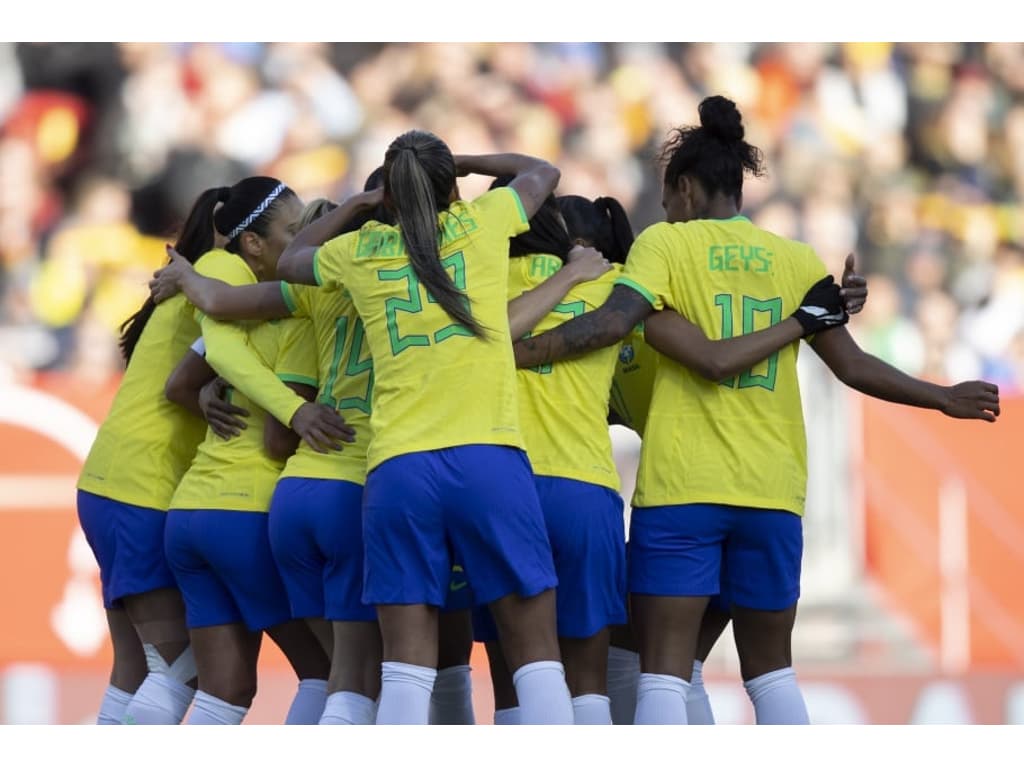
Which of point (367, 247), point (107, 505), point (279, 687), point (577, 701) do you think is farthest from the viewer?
point (279, 687)

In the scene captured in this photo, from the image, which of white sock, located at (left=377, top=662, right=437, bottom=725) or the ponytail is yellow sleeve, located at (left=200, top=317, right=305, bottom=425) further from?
white sock, located at (left=377, top=662, right=437, bottom=725)

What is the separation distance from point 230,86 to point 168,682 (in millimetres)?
6697

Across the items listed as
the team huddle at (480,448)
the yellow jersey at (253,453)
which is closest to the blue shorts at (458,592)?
the team huddle at (480,448)

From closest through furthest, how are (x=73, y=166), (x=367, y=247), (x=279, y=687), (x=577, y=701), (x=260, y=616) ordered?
(x=367, y=247) < (x=577, y=701) < (x=260, y=616) < (x=279, y=687) < (x=73, y=166)

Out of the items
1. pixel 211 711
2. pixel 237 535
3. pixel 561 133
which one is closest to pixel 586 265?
pixel 237 535

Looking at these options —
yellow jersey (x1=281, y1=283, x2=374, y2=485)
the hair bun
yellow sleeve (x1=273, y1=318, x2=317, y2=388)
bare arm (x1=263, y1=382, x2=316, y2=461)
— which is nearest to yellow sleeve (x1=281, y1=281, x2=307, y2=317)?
yellow jersey (x1=281, y1=283, x2=374, y2=485)

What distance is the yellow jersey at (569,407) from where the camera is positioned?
429 cm

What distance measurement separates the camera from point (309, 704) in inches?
180

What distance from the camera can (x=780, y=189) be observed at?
1060 cm

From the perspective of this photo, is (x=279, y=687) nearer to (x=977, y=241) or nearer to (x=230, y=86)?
(x=230, y=86)

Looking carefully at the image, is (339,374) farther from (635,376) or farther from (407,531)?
(635,376)

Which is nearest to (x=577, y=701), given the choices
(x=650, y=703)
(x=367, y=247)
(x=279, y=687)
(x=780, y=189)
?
(x=650, y=703)

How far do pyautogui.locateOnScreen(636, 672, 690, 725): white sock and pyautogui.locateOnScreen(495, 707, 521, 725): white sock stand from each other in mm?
401

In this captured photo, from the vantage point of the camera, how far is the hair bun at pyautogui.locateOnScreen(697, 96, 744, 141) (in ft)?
14.5
